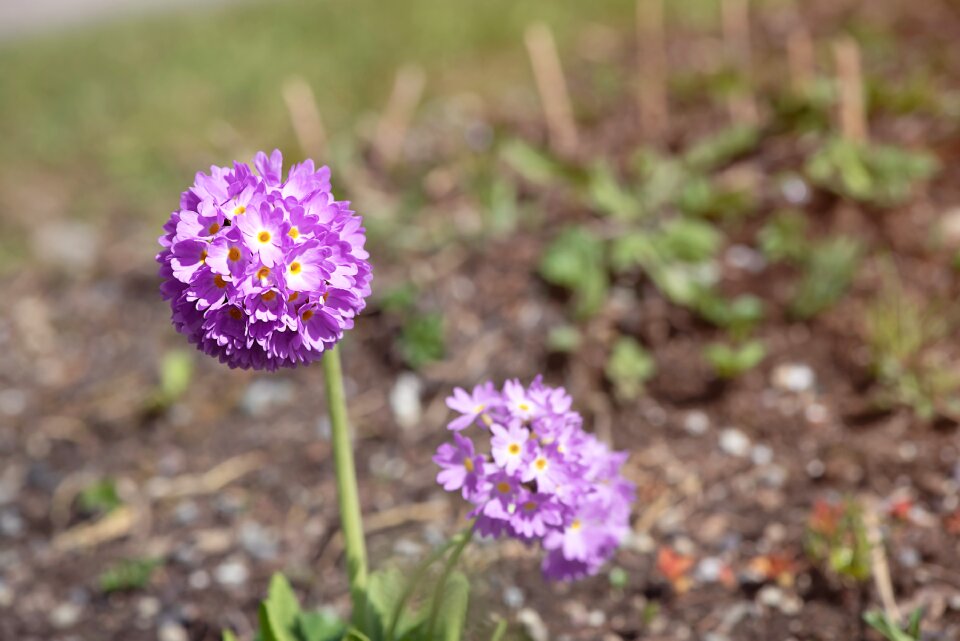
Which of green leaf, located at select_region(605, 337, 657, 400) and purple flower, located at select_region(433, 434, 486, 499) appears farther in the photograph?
green leaf, located at select_region(605, 337, 657, 400)

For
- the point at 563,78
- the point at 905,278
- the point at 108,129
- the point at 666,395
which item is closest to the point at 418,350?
the point at 666,395

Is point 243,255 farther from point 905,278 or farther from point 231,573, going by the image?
point 905,278

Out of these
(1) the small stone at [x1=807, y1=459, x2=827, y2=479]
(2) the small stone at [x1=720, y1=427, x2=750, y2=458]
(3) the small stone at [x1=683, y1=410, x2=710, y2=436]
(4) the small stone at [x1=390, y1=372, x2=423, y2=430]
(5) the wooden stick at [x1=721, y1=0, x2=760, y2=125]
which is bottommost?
(1) the small stone at [x1=807, y1=459, x2=827, y2=479]

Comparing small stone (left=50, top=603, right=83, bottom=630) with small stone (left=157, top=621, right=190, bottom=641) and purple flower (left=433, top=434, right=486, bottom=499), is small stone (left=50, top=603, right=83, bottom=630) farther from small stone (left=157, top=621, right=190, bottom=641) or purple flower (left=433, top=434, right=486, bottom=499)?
purple flower (left=433, top=434, right=486, bottom=499)

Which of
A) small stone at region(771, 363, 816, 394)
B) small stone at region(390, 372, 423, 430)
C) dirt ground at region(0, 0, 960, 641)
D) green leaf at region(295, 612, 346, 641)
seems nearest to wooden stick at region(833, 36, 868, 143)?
dirt ground at region(0, 0, 960, 641)

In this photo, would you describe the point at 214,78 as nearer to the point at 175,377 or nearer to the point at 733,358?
the point at 175,377

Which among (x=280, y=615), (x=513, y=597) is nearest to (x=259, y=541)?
(x=513, y=597)

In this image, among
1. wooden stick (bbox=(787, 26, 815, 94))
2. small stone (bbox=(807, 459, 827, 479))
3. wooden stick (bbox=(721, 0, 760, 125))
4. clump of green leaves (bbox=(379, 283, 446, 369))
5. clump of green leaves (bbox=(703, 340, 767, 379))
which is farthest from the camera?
wooden stick (bbox=(721, 0, 760, 125))

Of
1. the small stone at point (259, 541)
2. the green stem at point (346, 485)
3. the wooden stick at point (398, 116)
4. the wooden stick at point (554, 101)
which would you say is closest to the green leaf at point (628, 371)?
the small stone at point (259, 541)
